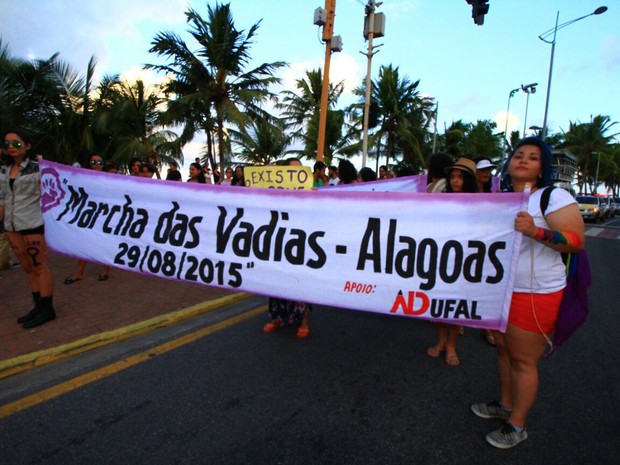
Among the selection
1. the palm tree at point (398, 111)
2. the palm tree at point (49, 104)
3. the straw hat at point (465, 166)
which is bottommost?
the straw hat at point (465, 166)

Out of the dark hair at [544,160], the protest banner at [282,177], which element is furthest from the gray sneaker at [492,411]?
the protest banner at [282,177]

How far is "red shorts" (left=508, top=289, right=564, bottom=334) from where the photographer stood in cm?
203

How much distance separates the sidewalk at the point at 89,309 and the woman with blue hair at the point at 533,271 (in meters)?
3.35

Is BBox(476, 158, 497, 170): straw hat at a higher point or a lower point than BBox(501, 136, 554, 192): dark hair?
higher

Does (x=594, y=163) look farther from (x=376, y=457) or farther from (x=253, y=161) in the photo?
(x=376, y=457)

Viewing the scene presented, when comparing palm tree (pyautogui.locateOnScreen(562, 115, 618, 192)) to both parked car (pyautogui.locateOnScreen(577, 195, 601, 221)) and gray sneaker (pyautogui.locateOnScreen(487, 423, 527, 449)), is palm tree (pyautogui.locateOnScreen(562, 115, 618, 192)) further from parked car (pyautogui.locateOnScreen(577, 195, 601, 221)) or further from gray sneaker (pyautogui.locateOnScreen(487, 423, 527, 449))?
gray sneaker (pyautogui.locateOnScreen(487, 423, 527, 449))

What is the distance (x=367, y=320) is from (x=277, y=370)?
59.7 inches

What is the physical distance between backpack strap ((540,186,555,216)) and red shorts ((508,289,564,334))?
0.48 m

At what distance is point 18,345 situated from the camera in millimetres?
3322

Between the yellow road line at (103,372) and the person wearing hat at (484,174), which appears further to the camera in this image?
the person wearing hat at (484,174)

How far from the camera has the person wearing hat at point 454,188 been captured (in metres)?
3.22

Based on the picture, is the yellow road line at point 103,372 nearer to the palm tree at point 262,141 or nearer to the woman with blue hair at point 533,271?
the woman with blue hair at point 533,271

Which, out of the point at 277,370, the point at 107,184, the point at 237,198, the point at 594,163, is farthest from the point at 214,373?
the point at 594,163

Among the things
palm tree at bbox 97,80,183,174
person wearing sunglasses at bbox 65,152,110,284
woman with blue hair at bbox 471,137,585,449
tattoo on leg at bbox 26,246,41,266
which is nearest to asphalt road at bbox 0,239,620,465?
woman with blue hair at bbox 471,137,585,449
